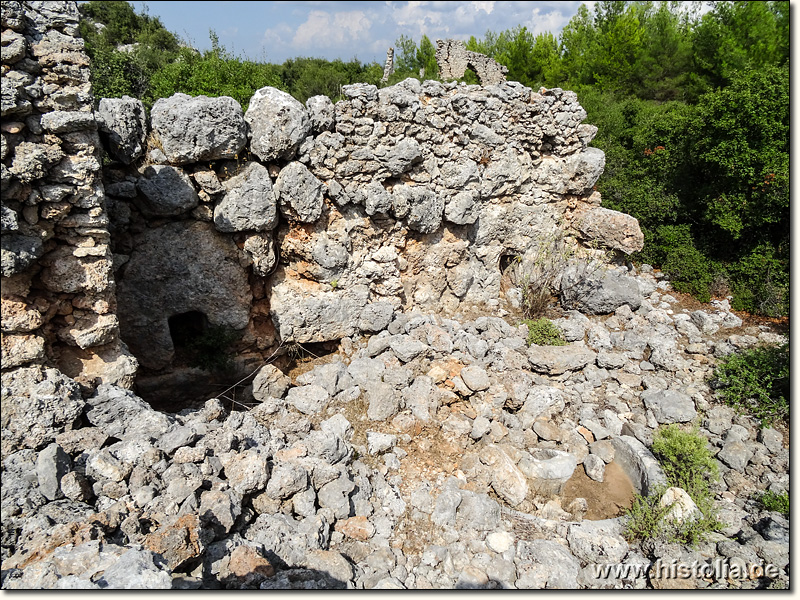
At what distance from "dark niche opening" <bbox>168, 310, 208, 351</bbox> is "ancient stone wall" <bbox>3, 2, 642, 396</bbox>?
4cm

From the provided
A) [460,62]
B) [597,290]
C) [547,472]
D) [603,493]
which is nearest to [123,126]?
[547,472]

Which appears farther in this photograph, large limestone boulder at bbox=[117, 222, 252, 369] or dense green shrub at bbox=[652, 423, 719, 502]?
large limestone boulder at bbox=[117, 222, 252, 369]

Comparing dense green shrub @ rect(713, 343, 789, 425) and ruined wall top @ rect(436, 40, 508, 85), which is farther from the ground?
ruined wall top @ rect(436, 40, 508, 85)

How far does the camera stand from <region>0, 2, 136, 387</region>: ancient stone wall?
13.3ft

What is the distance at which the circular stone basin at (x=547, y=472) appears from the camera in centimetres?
550

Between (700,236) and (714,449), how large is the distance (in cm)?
711

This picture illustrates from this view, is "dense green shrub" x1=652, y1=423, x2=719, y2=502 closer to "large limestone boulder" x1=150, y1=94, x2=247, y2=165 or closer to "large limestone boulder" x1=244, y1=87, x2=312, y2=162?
"large limestone boulder" x1=244, y1=87, x2=312, y2=162

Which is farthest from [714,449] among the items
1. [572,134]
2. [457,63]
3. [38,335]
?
[457,63]

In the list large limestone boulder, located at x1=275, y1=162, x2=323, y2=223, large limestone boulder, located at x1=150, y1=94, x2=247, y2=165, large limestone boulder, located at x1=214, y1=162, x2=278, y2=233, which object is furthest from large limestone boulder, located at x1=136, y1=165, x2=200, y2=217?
large limestone boulder, located at x1=275, y1=162, x2=323, y2=223

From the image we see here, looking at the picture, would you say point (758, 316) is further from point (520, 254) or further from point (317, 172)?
point (317, 172)

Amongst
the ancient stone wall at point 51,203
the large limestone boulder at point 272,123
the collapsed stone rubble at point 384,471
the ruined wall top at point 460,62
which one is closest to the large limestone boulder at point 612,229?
the collapsed stone rubble at point 384,471

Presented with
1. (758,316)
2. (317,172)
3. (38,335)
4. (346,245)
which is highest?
Answer: (317,172)

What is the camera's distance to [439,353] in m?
6.89

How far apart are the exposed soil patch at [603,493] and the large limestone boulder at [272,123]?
221 inches
